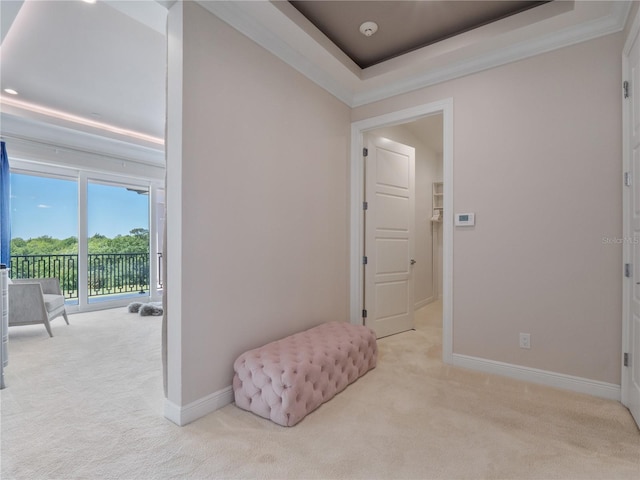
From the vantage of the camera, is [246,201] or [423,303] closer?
[246,201]

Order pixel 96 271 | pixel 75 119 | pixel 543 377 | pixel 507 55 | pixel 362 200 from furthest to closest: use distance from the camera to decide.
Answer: pixel 96 271 < pixel 75 119 < pixel 362 200 < pixel 507 55 < pixel 543 377

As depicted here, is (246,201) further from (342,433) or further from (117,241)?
(117,241)

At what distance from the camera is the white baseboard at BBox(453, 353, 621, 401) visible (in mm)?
2217

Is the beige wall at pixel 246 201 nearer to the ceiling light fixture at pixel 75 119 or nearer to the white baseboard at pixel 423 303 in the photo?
the white baseboard at pixel 423 303

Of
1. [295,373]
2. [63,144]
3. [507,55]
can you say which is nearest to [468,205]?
[507,55]

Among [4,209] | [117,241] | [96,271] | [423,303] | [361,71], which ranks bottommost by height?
[423,303]

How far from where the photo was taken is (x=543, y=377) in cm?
244

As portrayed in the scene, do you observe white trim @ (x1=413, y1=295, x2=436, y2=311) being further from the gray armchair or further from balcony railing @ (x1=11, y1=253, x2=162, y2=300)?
the gray armchair

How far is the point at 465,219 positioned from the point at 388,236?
3.62ft

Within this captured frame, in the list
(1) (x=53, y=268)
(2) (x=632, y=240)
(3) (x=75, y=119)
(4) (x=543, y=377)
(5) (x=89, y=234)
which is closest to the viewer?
(2) (x=632, y=240)

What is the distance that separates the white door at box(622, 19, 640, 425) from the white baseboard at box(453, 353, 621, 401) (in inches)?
4.1

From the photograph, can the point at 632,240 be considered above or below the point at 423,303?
above

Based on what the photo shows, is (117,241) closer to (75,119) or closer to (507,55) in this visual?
(75,119)

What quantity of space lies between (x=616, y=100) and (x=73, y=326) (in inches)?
247
